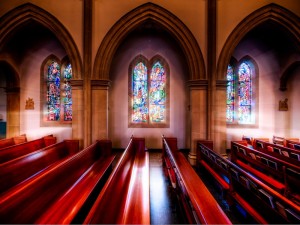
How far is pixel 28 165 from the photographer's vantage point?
145 inches

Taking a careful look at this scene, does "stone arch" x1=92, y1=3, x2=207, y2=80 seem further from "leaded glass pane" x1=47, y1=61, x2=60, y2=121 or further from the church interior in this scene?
"leaded glass pane" x1=47, y1=61, x2=60, y2=121

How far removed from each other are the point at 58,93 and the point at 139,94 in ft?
14.1

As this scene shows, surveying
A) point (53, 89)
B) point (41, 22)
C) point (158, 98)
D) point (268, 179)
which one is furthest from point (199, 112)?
point (53, 89)

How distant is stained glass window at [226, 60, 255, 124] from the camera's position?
313 inches

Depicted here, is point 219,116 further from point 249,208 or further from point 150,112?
point 249,208

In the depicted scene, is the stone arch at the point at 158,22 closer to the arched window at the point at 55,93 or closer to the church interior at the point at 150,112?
the church interior at the point at 150,112

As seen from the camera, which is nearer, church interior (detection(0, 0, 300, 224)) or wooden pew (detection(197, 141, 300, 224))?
wooden pew (detection(197, 141, 300, 224))

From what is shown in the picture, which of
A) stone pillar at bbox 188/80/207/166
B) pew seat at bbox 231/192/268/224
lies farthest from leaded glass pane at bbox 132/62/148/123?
pew seat at bbox 231/192/268/224

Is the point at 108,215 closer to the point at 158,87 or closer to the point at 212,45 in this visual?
the point at 212,45

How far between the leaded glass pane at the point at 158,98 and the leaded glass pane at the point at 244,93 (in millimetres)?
3930

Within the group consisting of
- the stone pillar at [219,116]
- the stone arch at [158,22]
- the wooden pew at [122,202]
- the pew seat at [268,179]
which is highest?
the stone arch at [158,22]

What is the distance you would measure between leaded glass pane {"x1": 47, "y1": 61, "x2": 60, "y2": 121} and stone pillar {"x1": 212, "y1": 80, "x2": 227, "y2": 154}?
7.65 meters

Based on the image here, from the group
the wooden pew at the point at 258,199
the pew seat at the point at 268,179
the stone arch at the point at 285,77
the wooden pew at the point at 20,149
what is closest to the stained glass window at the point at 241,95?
the stone arch at the point at 285,77

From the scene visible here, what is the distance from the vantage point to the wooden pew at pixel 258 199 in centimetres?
205
